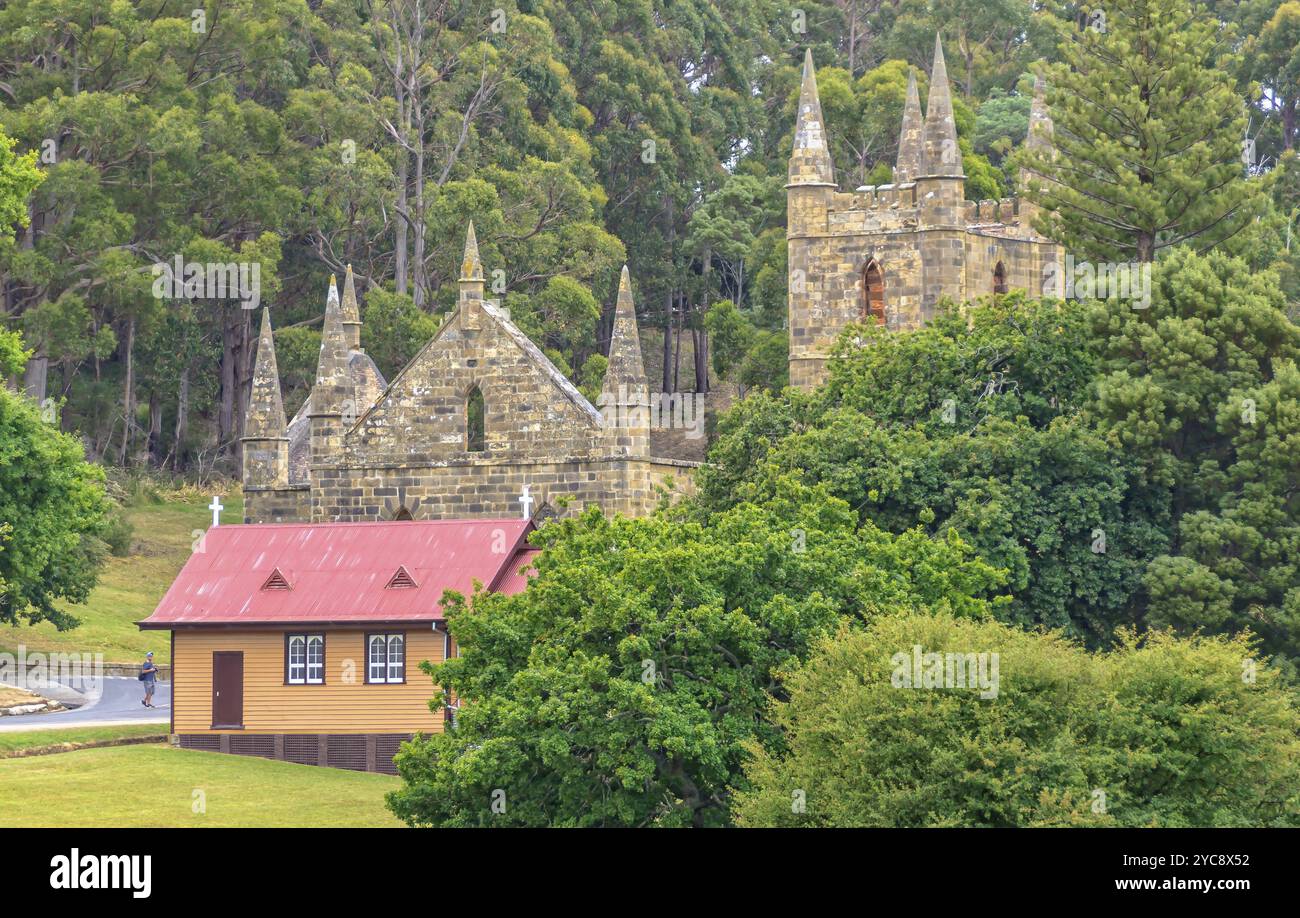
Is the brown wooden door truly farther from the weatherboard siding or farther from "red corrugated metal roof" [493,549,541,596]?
"red corrugated metal roof" [493,549,541,596]

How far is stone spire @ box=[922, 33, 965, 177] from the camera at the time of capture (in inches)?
2630

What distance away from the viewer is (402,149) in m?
87.6

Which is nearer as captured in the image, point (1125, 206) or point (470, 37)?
point (1125, 206)

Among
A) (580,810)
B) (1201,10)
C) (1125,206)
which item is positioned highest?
(1201,10)

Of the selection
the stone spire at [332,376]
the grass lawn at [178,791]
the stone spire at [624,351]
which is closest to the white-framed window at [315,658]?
the grass lawn at [178,791]

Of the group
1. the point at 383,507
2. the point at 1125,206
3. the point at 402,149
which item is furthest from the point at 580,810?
the point at 402,149

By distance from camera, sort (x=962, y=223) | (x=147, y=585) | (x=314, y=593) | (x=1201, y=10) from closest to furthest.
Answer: (x=314, y=593)
(x=1201, y=10)
(x=962, y=223)
(x=147, y=585)

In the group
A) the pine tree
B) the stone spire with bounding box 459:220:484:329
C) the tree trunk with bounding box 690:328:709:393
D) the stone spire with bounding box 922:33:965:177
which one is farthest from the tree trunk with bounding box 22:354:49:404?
the pine tree

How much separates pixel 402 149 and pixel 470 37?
5524 mm

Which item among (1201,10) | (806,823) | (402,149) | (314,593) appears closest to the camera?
(806,823)

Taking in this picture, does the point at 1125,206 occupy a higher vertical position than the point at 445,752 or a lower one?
higher

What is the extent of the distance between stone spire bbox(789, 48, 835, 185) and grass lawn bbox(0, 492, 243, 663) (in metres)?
21.3

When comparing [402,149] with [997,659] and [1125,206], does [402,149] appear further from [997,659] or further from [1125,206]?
[997,659]

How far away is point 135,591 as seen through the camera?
7244cm
